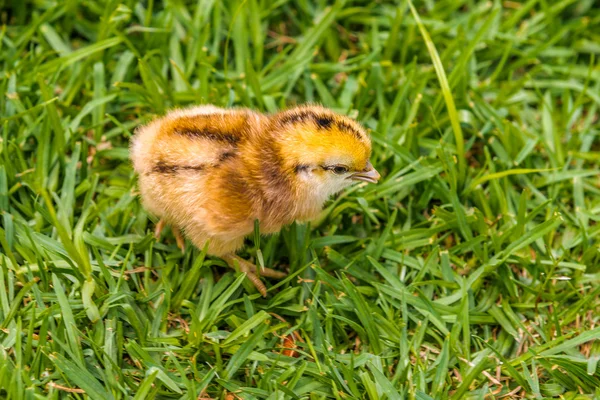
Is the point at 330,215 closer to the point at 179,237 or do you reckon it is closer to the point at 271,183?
the point at 271,183

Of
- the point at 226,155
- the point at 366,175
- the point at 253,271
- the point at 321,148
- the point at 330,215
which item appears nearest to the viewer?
the point at 321,148

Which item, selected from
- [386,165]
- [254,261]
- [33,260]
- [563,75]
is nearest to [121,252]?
[33,260]

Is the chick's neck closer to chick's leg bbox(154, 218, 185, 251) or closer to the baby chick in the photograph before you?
the baby chick

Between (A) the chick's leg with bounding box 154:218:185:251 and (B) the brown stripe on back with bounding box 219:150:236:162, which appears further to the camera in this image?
(A) the chick's leg with bounding box 154:218:185:251

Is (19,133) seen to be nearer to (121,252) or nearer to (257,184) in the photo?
(121,252)


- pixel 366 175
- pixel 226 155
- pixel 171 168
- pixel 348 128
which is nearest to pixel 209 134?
pixel 226 155

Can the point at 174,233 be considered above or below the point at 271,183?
below

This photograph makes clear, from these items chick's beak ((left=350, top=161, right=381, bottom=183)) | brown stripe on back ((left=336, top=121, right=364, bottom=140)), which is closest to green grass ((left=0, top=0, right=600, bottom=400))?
chick's beak ((left=350, top=161, right=381, bottom=183))
